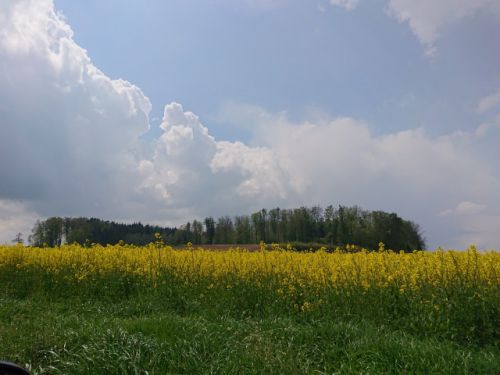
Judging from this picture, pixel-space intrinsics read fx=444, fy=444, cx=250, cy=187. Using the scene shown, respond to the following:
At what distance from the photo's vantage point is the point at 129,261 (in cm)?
1338

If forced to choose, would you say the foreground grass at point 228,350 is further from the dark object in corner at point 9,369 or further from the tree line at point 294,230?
the tree line at point 294,230

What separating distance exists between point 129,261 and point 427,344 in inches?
367

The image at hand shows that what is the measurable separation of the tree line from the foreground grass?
154 feet

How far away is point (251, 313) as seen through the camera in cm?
955

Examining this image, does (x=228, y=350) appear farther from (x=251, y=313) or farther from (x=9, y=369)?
(x=9, y=369)

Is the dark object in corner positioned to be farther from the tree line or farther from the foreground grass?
the tree line

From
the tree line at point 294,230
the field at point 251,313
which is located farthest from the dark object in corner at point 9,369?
the tree line at point 294,230

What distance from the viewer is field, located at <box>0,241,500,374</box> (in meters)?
5.75

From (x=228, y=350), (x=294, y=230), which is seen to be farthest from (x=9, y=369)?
(x=294, y=230)

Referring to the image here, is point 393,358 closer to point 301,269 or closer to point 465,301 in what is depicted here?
point 465,301

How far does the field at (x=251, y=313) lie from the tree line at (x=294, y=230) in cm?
4284

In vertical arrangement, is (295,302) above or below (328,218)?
below

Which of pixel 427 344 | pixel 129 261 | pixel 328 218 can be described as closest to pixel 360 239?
pixel 328 218

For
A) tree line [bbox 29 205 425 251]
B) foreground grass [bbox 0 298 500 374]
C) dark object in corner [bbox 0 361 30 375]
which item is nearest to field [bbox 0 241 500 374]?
foreground grass [bbox 0 298 500 374]
